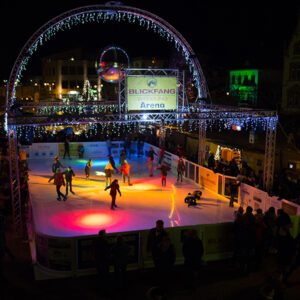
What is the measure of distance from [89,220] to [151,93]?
5364 mm

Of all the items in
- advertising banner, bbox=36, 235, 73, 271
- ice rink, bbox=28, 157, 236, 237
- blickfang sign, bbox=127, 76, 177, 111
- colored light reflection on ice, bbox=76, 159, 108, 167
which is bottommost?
ice rink, bbox=28, 157, 236, 237

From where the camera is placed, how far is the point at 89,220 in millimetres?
11547

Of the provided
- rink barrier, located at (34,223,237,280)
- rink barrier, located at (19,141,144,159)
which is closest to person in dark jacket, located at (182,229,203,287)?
rink barrier, located at (34,223,237,280)

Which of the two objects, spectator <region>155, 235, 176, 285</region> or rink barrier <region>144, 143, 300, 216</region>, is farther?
rink barrier <region>144, 143, 300, 216</region>

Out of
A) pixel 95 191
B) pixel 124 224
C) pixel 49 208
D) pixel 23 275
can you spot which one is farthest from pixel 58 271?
pixel 95 191

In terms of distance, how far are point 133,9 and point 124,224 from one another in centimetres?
873

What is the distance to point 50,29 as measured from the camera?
1371 centimetres

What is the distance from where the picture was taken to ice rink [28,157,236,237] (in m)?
11.1

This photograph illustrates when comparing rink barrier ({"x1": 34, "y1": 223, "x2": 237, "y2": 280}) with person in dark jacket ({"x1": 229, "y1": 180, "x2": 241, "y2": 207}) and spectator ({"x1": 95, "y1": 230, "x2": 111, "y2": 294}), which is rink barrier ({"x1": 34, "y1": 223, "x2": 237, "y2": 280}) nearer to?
spectator ({"x1": 95, "y1": 230, "x2": 111, "y2": 294})

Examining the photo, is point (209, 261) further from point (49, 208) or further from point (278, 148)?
point (278, 148)

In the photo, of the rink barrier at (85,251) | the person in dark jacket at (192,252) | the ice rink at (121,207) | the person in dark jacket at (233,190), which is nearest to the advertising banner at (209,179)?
the ice rink at (121,207)

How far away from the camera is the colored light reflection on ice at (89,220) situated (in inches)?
424

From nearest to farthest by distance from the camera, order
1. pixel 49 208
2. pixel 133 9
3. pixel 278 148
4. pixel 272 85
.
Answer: pixel 49 208 < pixel 133 9 < pixel 278 148 < pixel 272 85

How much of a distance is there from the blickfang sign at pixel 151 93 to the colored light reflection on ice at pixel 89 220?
4.09 meters
